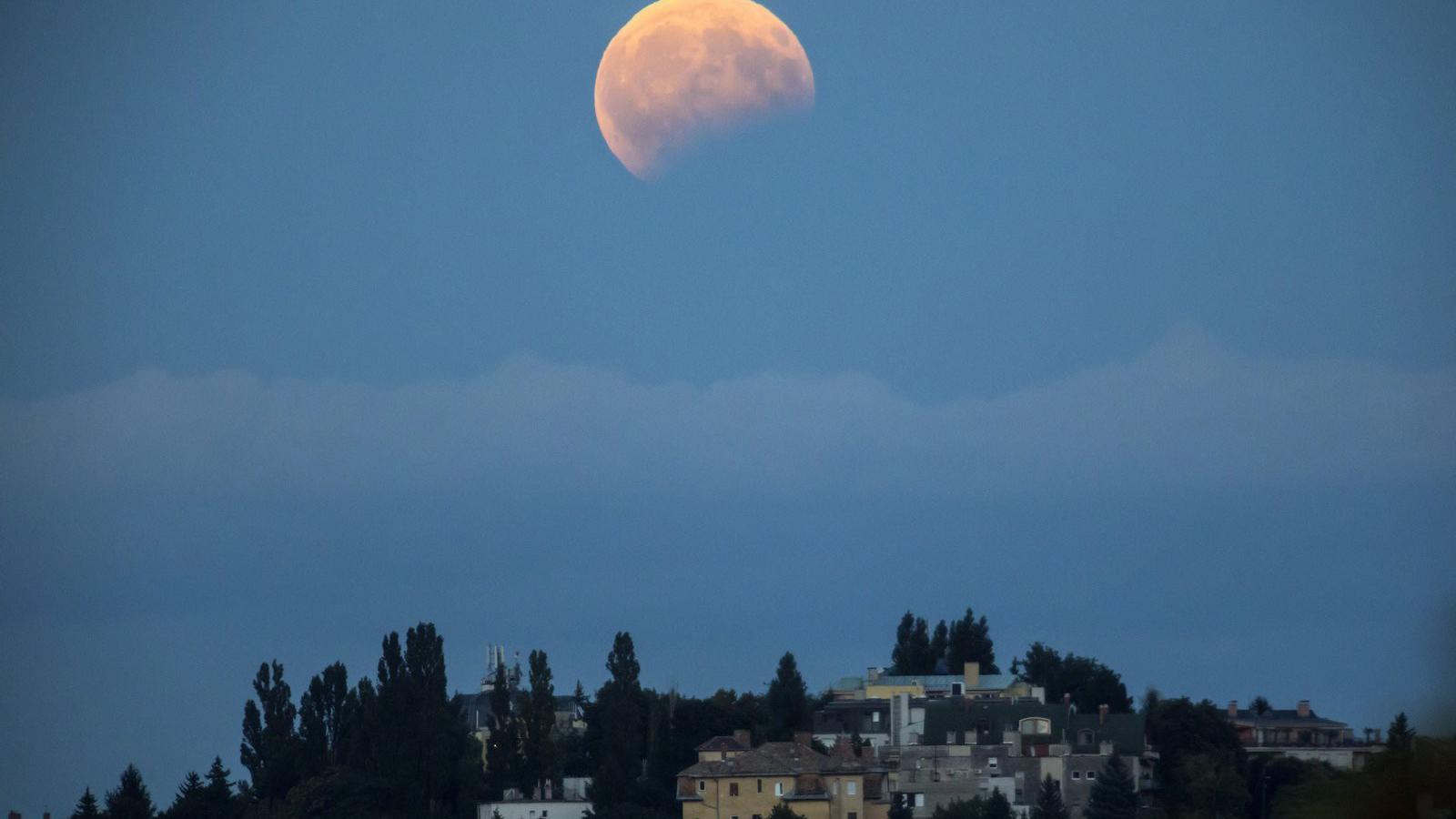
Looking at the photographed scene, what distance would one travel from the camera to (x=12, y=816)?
94.9 m

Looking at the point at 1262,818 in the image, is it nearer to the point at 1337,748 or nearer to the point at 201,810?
the point at 1337,748

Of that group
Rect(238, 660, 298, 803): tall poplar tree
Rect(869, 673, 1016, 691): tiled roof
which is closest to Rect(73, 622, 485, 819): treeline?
Rect(238, 660, 298, 803): tall poplar tree

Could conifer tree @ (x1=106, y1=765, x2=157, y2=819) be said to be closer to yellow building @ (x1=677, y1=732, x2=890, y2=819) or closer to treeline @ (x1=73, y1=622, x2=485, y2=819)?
treeline @ (x1=73, y1=622, x2=485, y2=819)

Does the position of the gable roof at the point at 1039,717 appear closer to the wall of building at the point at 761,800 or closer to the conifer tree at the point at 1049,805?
the conifer tree at the point at 1049,805

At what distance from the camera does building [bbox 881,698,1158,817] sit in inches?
3455

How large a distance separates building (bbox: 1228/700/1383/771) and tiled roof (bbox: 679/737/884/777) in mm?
20184

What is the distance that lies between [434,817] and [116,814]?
699 inches

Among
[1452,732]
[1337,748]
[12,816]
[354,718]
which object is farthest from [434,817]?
[1452,732]

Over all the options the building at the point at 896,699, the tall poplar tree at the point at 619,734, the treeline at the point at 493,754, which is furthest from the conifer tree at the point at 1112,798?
the tall poplar tree at the point at 619,734

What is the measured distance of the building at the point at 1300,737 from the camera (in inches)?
3637

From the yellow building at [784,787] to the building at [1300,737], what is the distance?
19.5 metres

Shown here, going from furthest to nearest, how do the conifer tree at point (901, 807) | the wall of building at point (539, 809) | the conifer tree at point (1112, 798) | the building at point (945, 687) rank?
the building at point (945, 687), the wall of building at point (539, 809), the conifer tree at point (901, 807), the conifer tree at point (1112, 798)

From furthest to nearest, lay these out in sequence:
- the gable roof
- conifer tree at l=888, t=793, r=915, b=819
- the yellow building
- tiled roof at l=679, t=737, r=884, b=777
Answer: the gable roof < conifer tree at l=888, t=793, r=915, b=819 < tiled roof at l=679, t=737, r=884, b=777 < the yellow building

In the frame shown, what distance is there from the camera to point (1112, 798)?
83.9 meters
